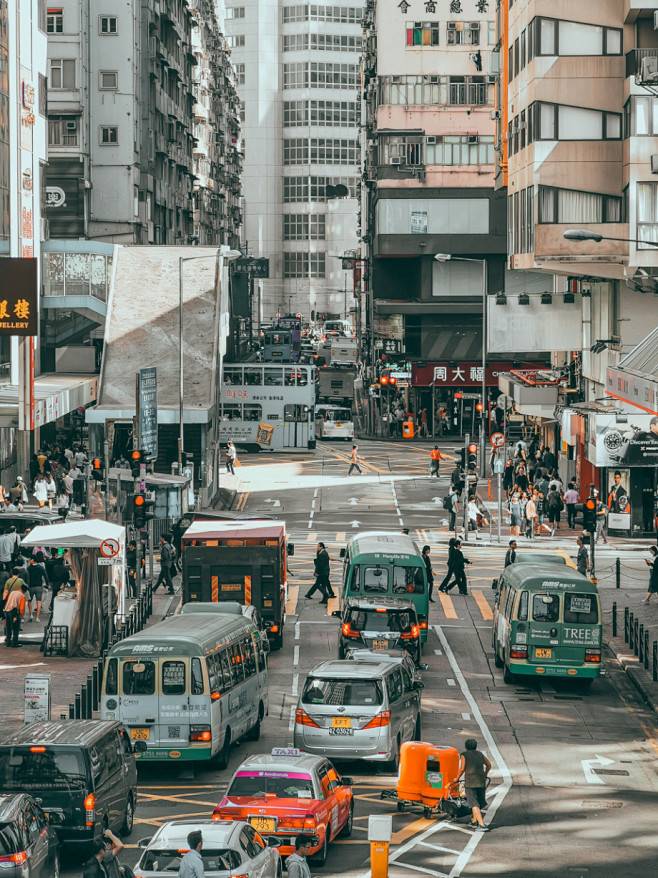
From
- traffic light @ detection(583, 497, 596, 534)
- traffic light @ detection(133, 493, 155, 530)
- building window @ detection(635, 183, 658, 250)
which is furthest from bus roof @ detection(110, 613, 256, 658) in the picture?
building window @ detection(635, 183, 658, 250)

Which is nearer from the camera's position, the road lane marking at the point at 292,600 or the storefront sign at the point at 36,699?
the storefront sign at the point at 36,699

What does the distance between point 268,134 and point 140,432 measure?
156 m

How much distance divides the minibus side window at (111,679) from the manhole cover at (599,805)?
6.62 metres

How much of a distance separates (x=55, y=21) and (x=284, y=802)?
7006 cm

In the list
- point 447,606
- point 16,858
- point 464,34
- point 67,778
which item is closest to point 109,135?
point 464,34

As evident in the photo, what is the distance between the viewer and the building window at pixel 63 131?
3206 inches

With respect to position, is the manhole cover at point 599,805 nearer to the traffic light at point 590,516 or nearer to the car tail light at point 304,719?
the car tail light at point 304,719

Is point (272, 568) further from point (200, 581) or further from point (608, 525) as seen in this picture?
point (608, 525)

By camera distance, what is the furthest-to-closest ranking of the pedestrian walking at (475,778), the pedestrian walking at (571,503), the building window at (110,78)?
1. the building window at (110,78)
2. the pedestrian walking at (571,503)
3. the pedestrian walking at (475,778)

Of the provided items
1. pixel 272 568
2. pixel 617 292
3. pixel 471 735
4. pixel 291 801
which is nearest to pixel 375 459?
pixel 617 292

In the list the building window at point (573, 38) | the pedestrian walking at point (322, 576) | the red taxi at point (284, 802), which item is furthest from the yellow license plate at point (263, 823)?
the building window at point (573, 38)

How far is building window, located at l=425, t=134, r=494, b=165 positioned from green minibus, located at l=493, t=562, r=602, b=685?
6874cm

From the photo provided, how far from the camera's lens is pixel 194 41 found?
120 metres

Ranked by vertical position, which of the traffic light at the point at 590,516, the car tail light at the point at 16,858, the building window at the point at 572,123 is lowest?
the car tail light at the point at 16,858
